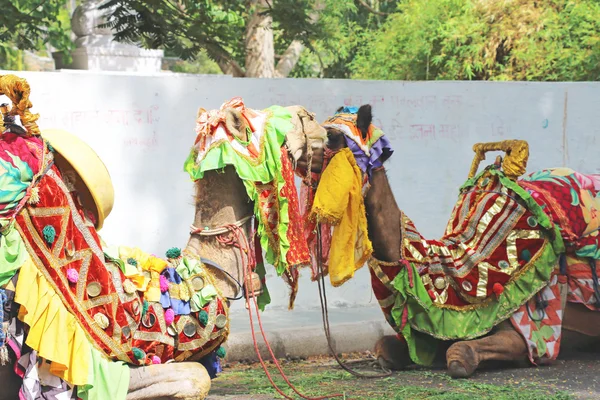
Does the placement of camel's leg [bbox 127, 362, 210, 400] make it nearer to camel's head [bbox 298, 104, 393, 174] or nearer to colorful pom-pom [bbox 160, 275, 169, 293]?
colorful pom-pom [bbox 160, 275, 169, 293]

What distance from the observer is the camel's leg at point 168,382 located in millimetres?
4070

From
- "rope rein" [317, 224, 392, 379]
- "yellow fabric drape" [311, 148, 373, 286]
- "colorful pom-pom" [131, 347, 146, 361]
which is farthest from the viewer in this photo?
"rope rein" [317, 224, 392, 379]

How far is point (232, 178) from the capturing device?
4434mm

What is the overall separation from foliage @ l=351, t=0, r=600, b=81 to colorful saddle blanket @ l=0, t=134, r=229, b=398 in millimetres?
9573

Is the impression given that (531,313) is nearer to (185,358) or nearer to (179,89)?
(185,358)

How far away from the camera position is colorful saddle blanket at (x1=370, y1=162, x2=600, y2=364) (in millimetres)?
5645

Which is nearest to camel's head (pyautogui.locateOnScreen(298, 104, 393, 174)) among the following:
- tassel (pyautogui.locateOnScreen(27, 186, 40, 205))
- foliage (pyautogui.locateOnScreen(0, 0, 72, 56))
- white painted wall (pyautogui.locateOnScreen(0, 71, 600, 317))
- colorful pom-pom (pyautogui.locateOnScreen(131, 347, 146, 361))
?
colorful pom-pom (pyautogui.locateOnScreen(131, 347, 146, 361))

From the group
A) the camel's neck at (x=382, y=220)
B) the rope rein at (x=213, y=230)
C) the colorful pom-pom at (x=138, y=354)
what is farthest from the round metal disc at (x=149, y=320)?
the camel's neck at (x=382, y=220)

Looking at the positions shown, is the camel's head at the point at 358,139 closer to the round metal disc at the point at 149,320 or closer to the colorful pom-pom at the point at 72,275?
the round metal disc at the point at 149,320

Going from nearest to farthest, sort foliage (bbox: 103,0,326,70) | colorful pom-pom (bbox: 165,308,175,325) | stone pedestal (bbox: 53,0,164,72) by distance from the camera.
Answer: colorful pom-pom (bbox: 165,308,175,325) → foliage (bbox: 103,0,326,70) → stone pedestal (bbox: 53,0,164,72)

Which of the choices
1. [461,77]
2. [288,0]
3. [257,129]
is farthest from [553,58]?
[257,129]

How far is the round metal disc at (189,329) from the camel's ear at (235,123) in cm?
89

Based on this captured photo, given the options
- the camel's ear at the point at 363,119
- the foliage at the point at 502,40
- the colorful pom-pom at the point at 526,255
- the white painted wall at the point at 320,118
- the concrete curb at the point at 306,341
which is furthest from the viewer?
the foliage at the point at 502,40

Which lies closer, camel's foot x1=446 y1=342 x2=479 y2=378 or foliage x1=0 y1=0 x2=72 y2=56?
camel's foot x1=446 y1=342 x2=479 y2=378
